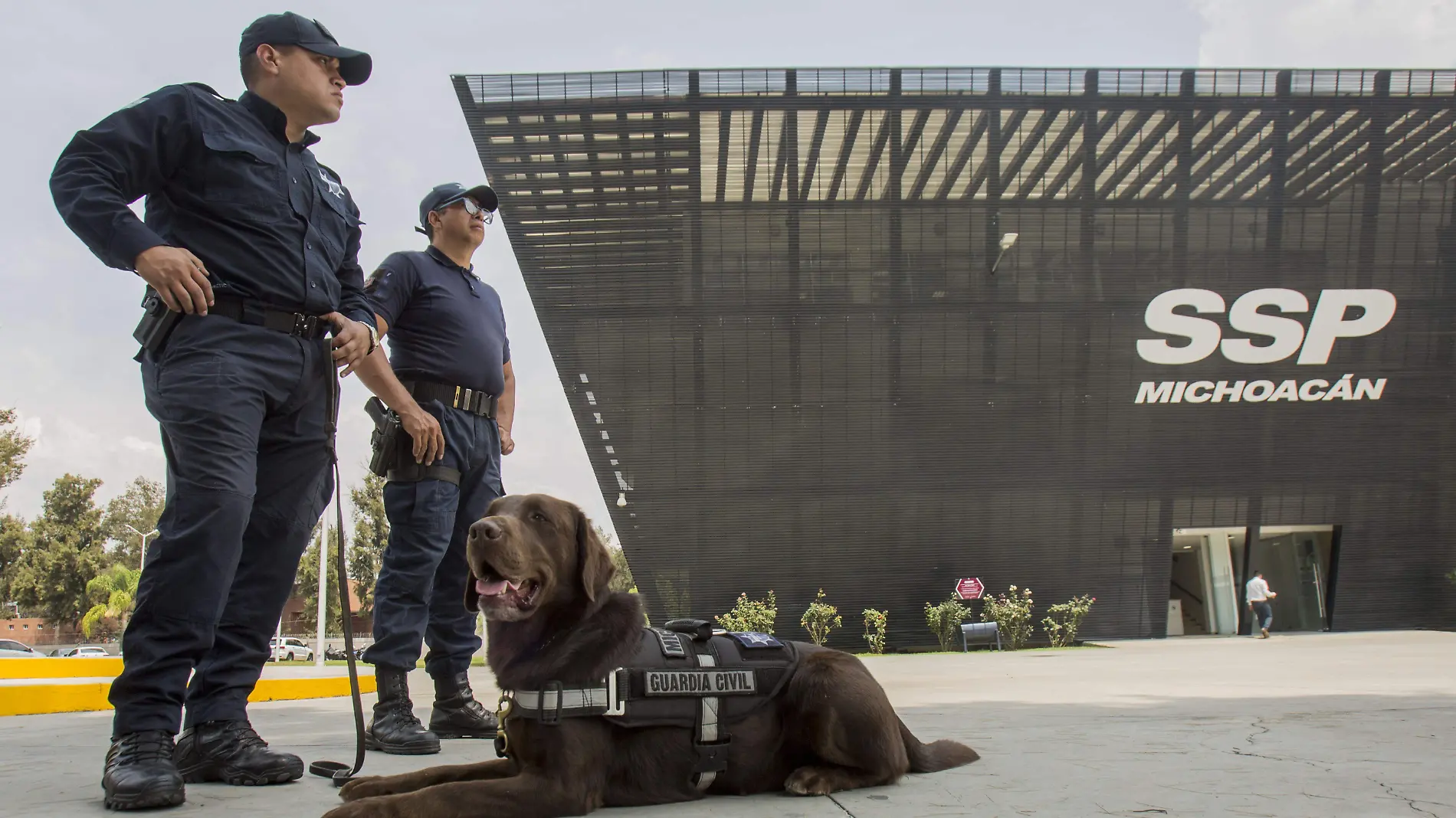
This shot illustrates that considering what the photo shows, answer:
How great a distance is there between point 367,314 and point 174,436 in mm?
845

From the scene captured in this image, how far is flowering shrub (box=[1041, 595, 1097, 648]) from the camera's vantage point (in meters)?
21.6

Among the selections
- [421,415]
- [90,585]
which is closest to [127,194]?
[421,415]

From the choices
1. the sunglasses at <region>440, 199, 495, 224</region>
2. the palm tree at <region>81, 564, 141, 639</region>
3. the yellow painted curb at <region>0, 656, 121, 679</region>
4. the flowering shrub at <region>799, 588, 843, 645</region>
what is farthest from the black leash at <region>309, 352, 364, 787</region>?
the palm tree at <region>81, 564, 141, 639</region>

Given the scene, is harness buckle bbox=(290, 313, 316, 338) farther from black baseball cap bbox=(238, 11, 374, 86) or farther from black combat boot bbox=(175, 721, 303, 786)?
black combat boot bbox=(175, 721, 303, 786)

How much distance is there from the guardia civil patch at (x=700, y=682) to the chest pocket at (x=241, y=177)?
172cm

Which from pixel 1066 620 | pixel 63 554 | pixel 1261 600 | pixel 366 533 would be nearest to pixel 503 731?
pixel 1066 620

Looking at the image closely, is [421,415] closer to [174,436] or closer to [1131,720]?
[174,436]

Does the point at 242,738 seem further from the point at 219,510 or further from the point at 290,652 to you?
the point at 290,652

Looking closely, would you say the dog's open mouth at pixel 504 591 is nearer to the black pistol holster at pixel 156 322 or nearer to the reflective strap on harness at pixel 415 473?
the black pistol holster at pixel 156 322

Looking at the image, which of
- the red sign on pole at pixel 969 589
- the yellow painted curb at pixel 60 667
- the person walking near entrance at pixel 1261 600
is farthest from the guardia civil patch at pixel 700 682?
the person walking near entrance at pixel 1261 600

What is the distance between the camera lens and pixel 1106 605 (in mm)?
22781

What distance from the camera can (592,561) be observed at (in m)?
2.58

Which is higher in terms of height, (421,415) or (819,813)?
(421,415)

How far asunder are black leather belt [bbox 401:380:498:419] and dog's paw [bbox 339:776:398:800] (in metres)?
1.83
